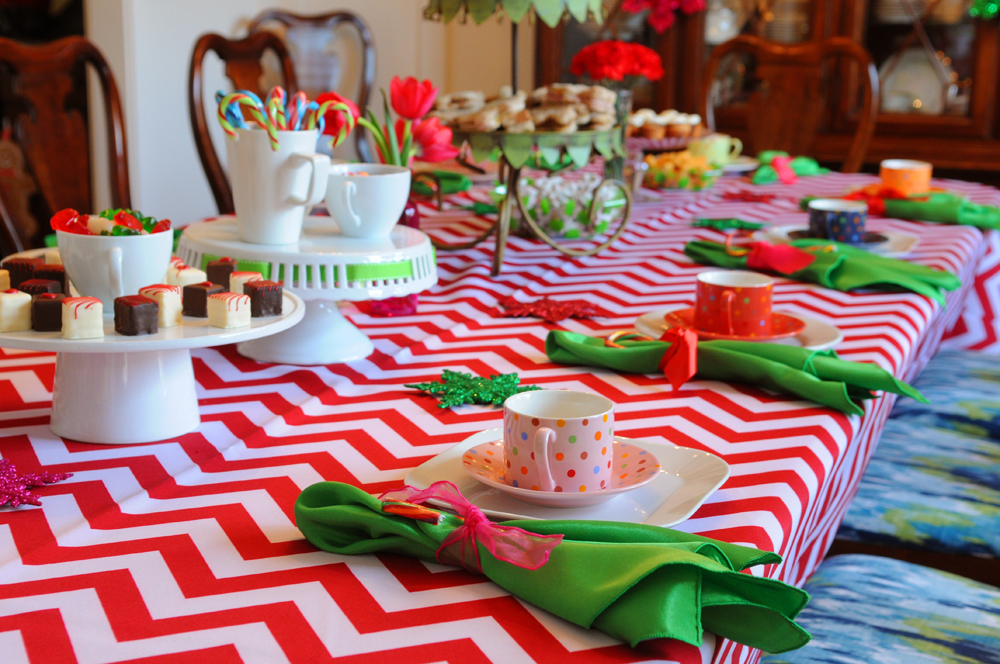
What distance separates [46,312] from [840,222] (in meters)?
1.22

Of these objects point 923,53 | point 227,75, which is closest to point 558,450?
point 227,75

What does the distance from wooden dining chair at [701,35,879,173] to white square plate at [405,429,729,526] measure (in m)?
2.05

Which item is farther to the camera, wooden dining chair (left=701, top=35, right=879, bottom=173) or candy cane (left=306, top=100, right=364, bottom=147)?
wooden dining chair (left=701, top=35, right=879, bottom=173)

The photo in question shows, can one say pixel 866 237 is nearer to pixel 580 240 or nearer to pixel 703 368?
pixel 580 240

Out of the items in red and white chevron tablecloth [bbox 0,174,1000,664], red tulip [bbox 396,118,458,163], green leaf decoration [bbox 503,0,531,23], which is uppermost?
green leaf decoration [bbox 503,0,531,23]

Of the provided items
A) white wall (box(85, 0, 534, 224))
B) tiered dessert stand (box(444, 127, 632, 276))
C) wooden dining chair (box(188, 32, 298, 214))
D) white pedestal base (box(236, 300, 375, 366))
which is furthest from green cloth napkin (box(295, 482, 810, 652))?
white wall (box(85, 0, 534, 224))

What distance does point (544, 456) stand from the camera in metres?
0.60

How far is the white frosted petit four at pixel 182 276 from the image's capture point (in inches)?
31.5

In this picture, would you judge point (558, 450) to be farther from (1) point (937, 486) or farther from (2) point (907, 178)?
(2) point (907, 178)

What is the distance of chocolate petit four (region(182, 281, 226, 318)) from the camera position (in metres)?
0.74

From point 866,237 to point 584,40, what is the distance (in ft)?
7.76

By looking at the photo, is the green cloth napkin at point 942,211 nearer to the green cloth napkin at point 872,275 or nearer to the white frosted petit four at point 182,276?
the green cloth napkin at point 872,275

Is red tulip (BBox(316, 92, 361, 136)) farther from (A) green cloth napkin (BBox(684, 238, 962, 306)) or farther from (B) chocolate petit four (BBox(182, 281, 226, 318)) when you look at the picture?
(A) green cloth napkin (BBox(684, 238, 962, 306))

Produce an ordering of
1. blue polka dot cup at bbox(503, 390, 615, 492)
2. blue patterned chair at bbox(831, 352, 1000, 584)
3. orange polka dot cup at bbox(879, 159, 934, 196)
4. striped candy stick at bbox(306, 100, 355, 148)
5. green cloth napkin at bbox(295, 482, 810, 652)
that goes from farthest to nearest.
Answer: orange polka dot cup at bbox(879, 159, 934, 196), blue patterned chair at bbox(831, 352, 1000, 584), striped candy stick at bbox(306, 100, 355, 148), blue polka dot cup at bbox(503, 390, 615, 492), green cloth napkin at bbox(295, 482, 810, 652)
